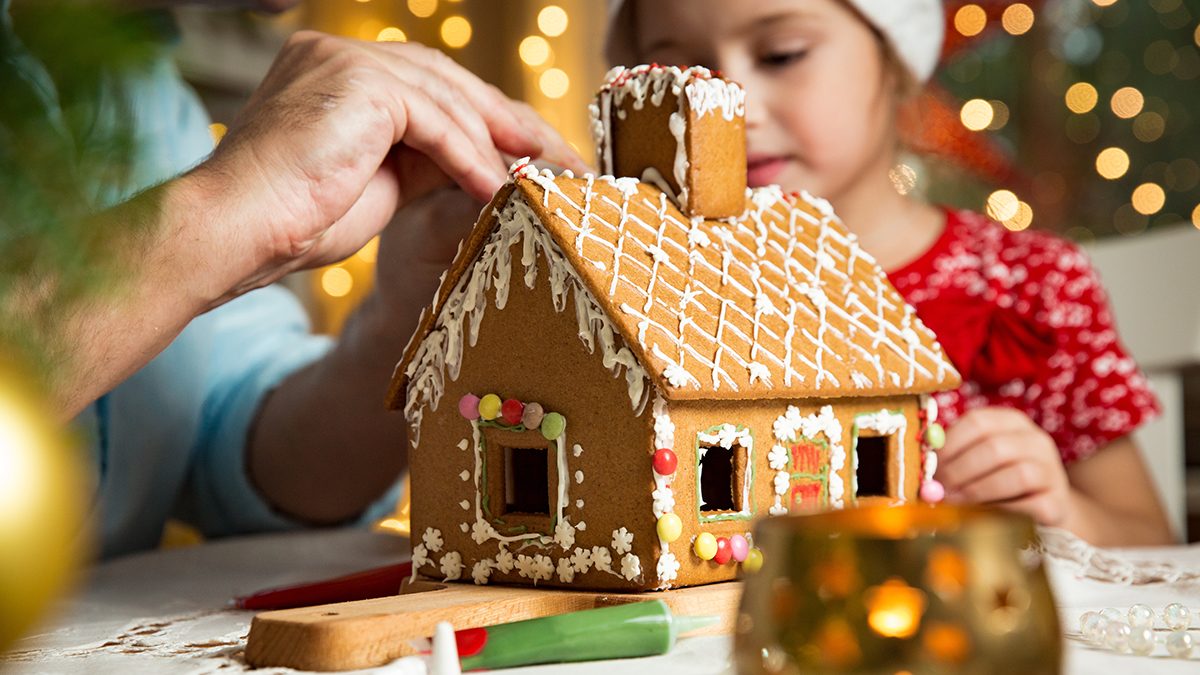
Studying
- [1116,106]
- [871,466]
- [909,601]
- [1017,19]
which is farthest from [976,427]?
[1116,106]

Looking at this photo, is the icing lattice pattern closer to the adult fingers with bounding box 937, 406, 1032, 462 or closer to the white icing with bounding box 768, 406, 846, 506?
the white icing with bounding box 768, 406, 846, 506

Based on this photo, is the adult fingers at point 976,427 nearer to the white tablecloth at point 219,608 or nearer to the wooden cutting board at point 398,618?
the white tablecloth at point 219,608

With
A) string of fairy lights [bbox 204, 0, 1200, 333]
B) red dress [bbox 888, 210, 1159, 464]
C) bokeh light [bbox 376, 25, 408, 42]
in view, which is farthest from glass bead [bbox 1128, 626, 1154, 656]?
string of fairy lights [bbox 204, 0, 1200, 333]

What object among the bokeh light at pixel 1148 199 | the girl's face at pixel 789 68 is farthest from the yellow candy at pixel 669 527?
the bokeh light at pixel 1148 199

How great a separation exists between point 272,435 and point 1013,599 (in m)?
1.10

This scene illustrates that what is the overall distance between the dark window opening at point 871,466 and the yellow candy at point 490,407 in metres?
0.31

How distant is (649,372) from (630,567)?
13cm

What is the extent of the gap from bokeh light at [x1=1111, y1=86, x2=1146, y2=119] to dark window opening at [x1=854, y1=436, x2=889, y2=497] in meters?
3.29

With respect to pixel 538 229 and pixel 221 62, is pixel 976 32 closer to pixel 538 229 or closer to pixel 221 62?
pixel 221 62

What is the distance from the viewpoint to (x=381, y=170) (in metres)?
0.96

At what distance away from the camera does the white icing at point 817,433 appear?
2.62 ft

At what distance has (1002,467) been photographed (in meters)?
1.12

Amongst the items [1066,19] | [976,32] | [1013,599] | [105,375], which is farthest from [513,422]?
[1066,19]

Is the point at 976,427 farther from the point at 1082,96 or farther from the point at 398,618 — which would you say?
the point at 1082,96
